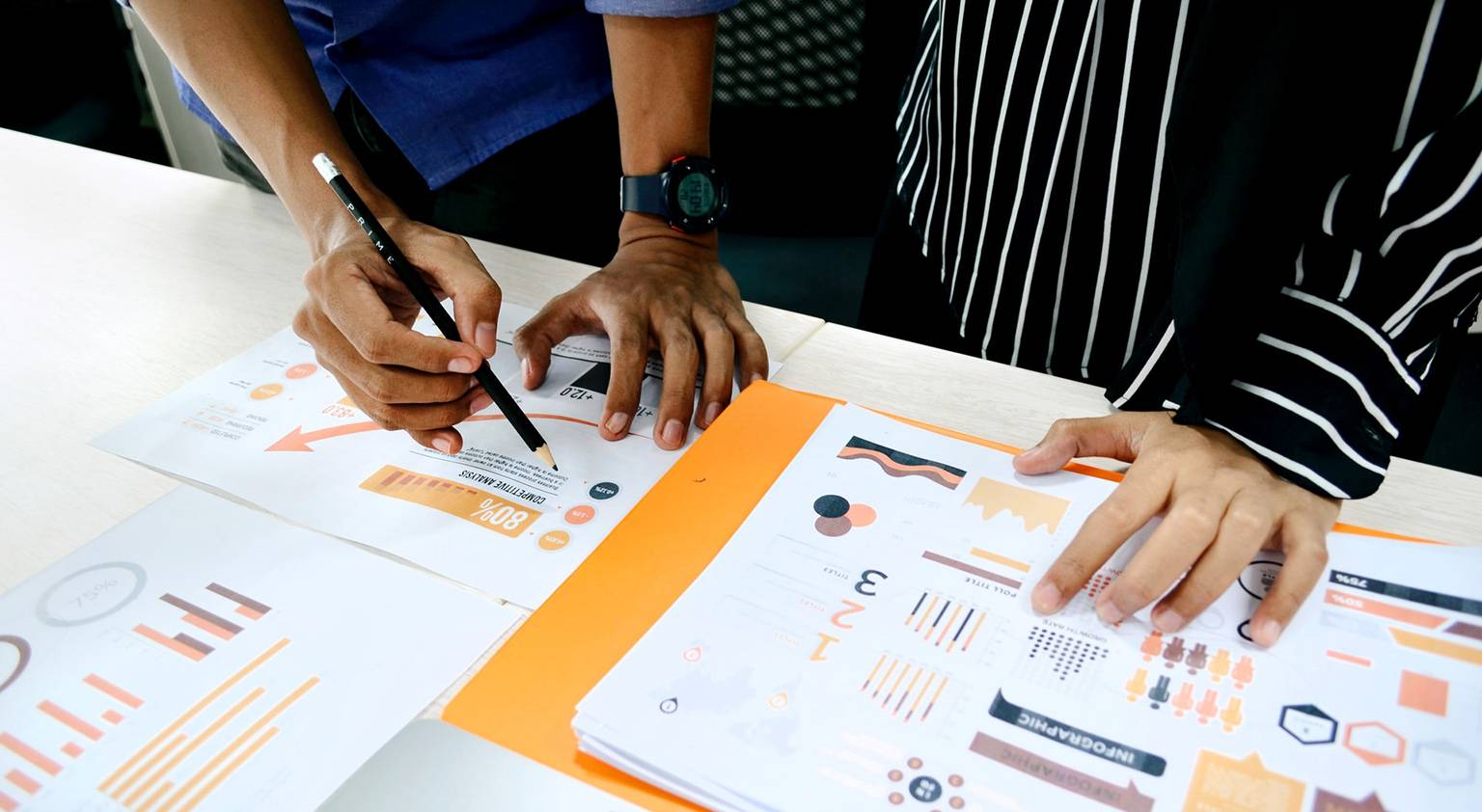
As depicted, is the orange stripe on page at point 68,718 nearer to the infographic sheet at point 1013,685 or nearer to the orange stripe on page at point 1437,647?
the infographic sheet at point 1013,685

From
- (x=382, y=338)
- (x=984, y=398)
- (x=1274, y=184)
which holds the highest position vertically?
(x=1274, y=184)

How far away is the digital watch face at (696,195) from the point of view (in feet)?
2.96

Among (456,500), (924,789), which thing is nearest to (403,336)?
(456,500)

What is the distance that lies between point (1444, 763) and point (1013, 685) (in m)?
0.19

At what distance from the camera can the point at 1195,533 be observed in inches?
21.0

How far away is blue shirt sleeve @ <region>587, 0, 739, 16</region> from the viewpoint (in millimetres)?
847

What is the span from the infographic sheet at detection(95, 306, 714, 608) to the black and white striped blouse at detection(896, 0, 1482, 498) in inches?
14.8

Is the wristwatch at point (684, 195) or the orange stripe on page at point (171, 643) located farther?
the wristwatch at point (684, 195)

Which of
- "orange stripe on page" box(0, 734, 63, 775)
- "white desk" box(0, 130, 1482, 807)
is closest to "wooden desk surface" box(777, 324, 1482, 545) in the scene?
→ "white desk" box(0, 130, 1482, 807)

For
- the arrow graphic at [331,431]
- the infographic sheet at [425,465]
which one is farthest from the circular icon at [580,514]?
the arrow graphic at [331,431]

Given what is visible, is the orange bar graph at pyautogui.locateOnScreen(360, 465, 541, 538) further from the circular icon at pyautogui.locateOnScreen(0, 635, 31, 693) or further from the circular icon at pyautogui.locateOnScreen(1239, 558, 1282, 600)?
the circular icon at pyautogui.locateOnScreen(1239, 558, 1282, 600)

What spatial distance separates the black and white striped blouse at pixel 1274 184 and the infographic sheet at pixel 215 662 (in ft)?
1.56

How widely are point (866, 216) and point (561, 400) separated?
0.79 metres

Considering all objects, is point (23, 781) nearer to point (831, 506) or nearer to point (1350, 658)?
point (831, 506)
